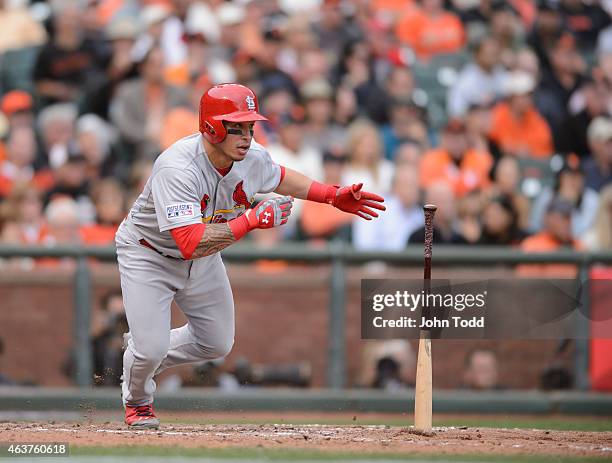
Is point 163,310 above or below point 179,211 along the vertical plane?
below

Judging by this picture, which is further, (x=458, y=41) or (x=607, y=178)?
(x=458, y=41)

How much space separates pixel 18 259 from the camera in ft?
33.3

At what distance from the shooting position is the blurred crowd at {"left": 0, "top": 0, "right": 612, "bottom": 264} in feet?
35.6

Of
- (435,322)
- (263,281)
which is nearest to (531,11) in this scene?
(263,281)

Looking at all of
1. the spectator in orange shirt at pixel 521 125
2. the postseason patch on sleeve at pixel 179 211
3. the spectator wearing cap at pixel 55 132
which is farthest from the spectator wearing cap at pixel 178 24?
the postseason patch on sleeve at pixel 179 211

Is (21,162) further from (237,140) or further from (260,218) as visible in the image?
(260,218)

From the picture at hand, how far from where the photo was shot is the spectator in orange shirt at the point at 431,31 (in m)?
13.1

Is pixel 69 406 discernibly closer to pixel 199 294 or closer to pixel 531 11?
pixel 199 294

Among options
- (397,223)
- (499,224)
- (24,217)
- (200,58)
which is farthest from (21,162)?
(499,224)

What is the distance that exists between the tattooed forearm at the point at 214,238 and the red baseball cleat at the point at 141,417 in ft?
4.14

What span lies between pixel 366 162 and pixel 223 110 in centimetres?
449

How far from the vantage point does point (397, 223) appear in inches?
425

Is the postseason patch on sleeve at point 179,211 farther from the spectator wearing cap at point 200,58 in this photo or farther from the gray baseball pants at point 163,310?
the spectator wearing cap at point 200,58

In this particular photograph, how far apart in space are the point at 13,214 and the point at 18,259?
60cm
